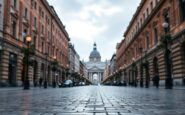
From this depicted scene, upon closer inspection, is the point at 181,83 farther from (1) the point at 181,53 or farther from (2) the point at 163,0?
(2) the point at 163,0

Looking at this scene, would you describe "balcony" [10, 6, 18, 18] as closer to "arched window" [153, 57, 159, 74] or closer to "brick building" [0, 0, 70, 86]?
"brick building" [0, 0, 70, 86]

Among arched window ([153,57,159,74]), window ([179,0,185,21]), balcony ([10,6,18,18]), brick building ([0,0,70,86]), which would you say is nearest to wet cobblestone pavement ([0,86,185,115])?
window ([179,0,185,21])

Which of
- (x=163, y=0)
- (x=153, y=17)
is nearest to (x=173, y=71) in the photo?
(x=163, y=0)

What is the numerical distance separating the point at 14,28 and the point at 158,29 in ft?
67.8

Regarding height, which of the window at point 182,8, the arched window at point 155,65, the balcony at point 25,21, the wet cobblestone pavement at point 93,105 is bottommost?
the wet cobblestone pavement at point 93,105

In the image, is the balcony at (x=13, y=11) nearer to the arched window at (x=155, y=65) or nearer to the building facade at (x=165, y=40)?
the building facade at (x=165, y=40)

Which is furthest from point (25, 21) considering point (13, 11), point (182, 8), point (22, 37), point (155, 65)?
point (182, 8)

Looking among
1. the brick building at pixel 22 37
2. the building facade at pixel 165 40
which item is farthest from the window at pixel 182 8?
the brick building at pixel 22 37

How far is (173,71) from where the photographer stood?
31.8 meters

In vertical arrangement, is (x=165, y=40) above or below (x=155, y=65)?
above

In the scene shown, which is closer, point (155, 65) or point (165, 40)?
point (165, 40)

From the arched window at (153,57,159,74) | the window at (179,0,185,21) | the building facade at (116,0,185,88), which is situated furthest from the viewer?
the arched window at (153,57,159,74)

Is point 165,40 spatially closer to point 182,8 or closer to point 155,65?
point 182,8

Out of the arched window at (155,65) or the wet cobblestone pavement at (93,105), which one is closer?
the wet cobblestone pavement at (93,105)
